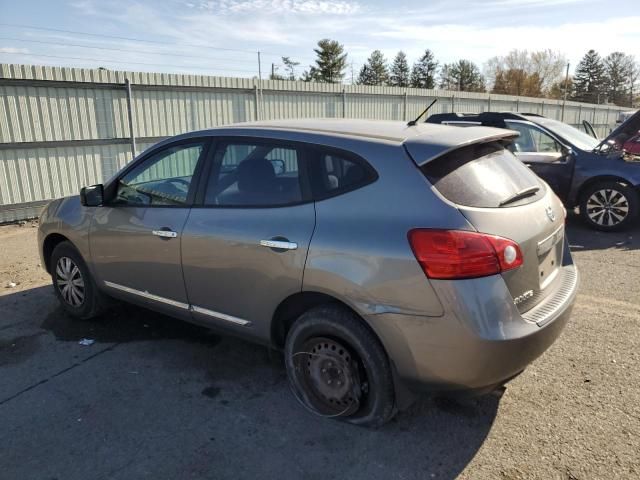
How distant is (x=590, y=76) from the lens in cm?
8425

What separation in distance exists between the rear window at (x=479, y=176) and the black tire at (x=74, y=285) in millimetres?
3151

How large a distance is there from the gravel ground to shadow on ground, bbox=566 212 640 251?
288 centimetres

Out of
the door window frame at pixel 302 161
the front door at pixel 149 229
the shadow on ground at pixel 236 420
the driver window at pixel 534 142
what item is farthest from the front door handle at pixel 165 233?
the driver window at pixel 534 142

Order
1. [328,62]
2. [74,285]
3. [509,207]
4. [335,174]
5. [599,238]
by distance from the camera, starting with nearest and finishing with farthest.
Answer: [509,207], [335,174], [74,285], [599,238], [328,62]

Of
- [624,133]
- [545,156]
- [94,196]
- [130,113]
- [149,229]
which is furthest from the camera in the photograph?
[130,113]

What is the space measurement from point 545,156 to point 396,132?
19.8ft

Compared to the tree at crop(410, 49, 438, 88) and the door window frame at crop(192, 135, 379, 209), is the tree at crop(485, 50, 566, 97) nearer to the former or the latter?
the tree at crop(410, 49, 438, 88)

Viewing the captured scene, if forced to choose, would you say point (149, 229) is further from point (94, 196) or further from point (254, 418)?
point (254, 418)

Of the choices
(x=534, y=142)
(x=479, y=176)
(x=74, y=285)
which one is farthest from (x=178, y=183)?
(x=534, y=142)

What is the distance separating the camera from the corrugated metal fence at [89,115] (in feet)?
27.3

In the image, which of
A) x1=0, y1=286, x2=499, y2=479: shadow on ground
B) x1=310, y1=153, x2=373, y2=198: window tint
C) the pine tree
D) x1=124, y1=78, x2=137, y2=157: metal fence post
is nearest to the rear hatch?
x1=310, y1=153, x2=373, y2=198: window tint

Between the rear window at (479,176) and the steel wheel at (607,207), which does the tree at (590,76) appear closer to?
the steel wheel at (607,207)

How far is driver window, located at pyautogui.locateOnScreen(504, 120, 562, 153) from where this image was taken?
8195 millimetres

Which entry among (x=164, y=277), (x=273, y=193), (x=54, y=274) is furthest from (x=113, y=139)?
(x=273, y=193)
